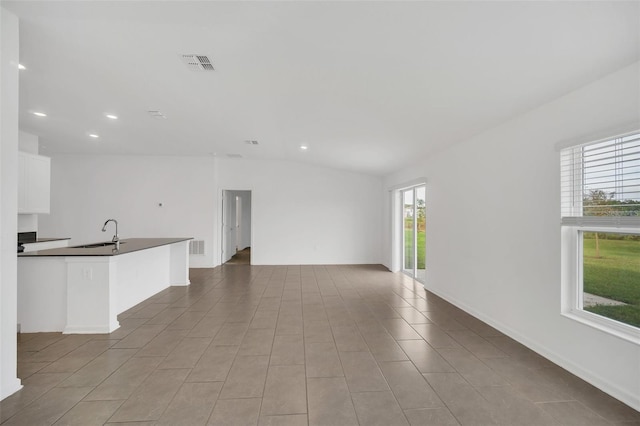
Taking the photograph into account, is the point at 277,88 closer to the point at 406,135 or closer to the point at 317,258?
the point at 406,135

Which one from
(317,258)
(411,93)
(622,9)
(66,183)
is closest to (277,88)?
(411,93)

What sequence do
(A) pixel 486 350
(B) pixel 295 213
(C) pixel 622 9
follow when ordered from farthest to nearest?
(B) pixel 295 213 < (A) pixel 486 350 < (C) pixel 622 9

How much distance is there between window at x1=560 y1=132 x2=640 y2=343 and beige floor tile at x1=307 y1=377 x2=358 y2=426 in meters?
2.10

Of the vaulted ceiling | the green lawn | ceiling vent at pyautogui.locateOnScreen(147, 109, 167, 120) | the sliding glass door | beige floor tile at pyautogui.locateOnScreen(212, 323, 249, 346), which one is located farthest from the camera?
the sliding glass door

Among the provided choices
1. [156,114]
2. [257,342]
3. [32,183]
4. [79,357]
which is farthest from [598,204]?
[32,183]

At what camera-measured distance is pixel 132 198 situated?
7.39 meters

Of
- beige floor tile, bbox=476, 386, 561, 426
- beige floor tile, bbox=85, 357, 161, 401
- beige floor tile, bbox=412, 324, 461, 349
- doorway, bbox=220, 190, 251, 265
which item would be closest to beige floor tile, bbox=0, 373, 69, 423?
beige floor tile, bbox=85, 357, 161, 401

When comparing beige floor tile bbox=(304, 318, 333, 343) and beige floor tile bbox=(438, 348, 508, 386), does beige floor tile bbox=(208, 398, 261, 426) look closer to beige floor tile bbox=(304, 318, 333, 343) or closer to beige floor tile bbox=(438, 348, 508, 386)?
beige floor tile bbox=(304, 318, 333, 343)

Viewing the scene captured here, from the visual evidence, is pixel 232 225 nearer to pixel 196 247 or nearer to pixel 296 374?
pixel 196 247

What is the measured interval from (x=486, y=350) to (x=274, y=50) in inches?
137

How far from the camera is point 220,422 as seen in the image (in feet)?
6.31

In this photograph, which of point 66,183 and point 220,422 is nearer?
point 220,422

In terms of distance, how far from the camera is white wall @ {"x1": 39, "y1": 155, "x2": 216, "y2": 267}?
7.27 metres

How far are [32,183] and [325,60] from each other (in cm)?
563
